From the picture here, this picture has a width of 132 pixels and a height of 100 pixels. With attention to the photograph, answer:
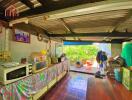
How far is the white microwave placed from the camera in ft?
5.70

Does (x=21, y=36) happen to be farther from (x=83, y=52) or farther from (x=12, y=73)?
(x=83, y=52)

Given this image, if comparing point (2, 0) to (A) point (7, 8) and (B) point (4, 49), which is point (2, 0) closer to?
(A) point (7, 8)

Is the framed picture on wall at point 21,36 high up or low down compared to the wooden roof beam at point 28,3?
down

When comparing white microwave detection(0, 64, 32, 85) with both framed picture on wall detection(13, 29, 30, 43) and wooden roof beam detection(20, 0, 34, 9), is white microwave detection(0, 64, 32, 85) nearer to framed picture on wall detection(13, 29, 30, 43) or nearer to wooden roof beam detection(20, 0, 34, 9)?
framed picture on wall detection(13, 29, 30, 43)

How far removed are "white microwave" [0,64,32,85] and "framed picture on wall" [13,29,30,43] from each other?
0.87 meters

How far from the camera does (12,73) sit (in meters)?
1.87

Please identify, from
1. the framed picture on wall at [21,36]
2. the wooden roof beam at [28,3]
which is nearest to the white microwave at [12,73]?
the framed picture on wall at [21,36]

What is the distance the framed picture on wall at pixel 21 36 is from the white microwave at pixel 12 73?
2.86 feet

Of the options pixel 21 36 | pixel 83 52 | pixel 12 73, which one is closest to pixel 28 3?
pixel 12 73

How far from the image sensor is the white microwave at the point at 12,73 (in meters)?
1.74

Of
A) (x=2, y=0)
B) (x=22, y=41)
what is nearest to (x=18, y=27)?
(x=22, y=41)

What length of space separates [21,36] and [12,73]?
1255 millimetres

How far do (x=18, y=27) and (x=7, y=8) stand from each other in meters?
0.69

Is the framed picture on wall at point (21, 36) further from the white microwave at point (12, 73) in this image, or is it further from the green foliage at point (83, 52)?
the green foliage at point (83, 52)
